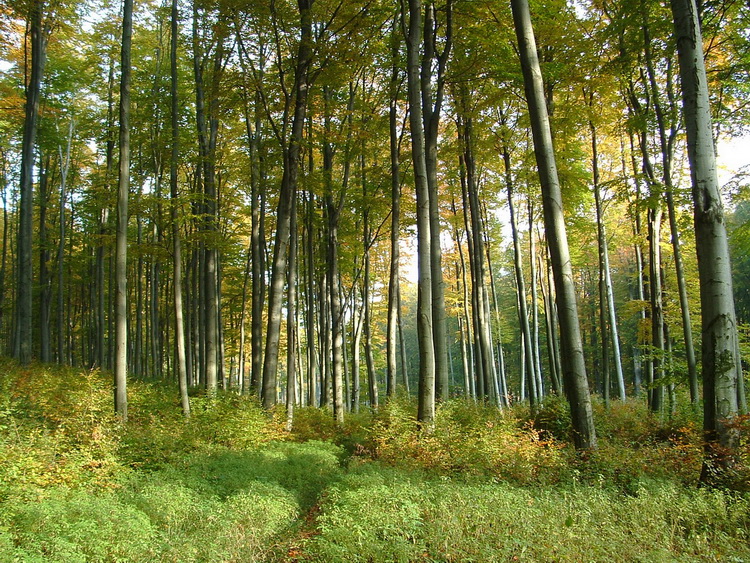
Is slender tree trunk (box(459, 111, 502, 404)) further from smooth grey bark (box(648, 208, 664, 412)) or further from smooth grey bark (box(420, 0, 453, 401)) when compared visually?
smooth grey bark (box(648, 208, 664, 412))

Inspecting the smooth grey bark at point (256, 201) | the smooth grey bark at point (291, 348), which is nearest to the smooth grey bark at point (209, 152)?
the smooth grey bark at point (256, 201)

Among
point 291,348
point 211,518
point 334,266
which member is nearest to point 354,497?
point 211,518

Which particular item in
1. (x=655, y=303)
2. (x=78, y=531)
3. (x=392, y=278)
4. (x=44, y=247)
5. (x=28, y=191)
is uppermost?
(x=28, y=191)

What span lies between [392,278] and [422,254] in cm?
414

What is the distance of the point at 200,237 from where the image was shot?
37.1 ft

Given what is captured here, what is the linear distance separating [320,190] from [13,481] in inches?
378

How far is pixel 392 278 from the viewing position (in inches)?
526

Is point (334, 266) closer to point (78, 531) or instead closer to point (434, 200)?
point (434, 200)

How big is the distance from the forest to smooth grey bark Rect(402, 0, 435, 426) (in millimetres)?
53


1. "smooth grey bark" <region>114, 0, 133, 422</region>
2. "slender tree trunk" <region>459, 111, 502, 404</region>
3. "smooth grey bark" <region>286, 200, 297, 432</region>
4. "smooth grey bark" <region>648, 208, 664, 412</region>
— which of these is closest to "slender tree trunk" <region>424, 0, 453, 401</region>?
"slender tree trunk" <region>459, 111, 502, 404</region>

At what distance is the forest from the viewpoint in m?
4.48

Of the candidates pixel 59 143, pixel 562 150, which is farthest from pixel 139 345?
pixel 562 150

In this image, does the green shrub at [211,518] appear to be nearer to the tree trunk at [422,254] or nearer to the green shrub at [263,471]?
the green shrub at [263,471]

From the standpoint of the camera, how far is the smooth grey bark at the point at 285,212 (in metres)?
11.3
